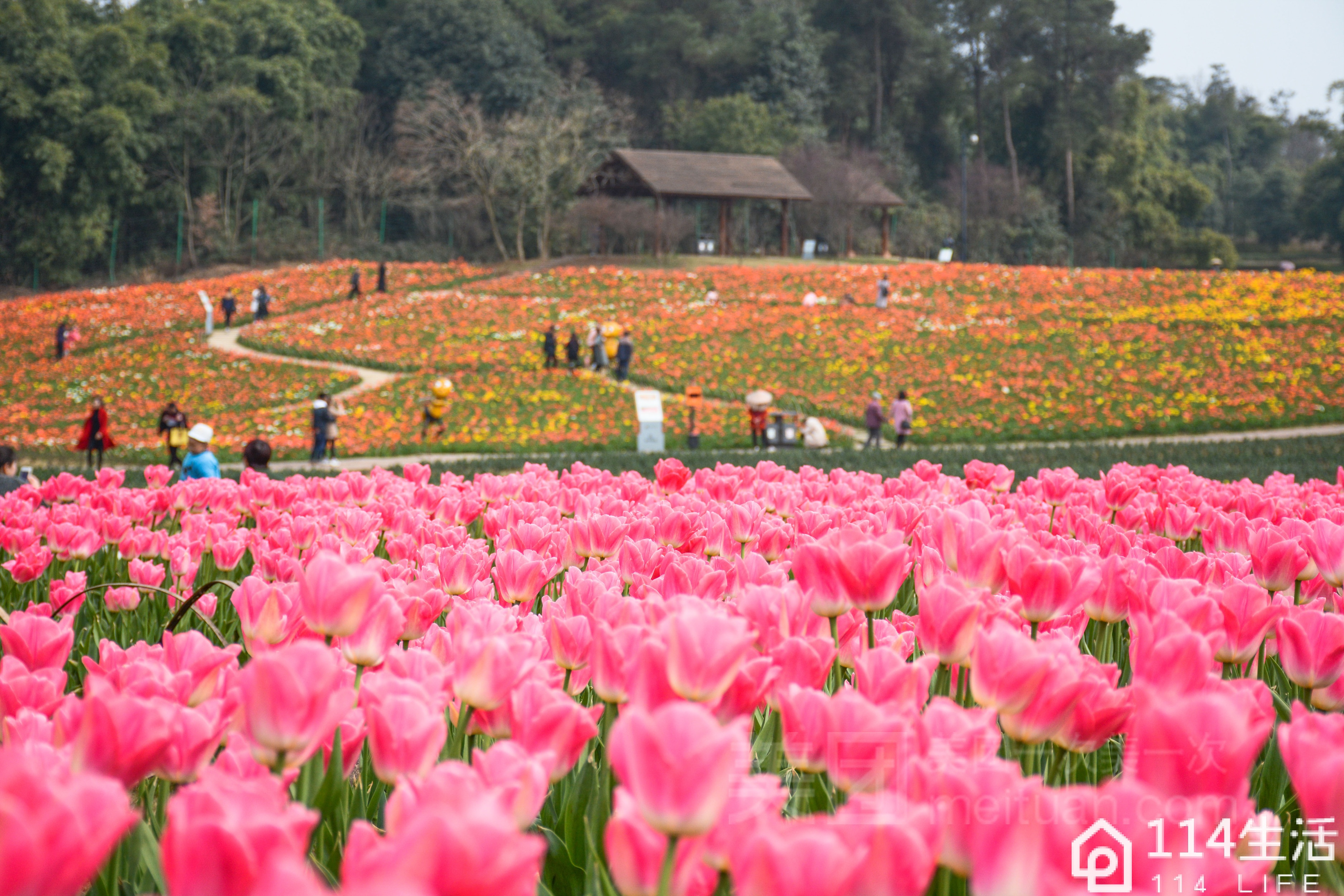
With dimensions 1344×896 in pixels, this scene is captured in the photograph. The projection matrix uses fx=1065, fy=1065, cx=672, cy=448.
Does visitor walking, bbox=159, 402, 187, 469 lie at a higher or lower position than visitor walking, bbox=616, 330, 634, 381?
lower

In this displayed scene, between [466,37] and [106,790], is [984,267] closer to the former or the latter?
[466,37]

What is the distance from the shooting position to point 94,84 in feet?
160

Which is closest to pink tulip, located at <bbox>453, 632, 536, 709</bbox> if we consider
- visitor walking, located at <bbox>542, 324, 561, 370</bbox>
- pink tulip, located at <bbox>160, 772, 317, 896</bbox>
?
pink tulip, located at <bbox>160, 772, 317, 896</bbox>

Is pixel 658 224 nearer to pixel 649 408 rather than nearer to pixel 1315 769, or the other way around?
pixel 649 408

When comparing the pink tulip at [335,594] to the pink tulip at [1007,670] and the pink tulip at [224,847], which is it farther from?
the pink tulip at [1007,670]

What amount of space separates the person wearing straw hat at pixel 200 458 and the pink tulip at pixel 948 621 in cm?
758

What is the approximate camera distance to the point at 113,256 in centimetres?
4791

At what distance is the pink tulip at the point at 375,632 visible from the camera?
1584 millimetres

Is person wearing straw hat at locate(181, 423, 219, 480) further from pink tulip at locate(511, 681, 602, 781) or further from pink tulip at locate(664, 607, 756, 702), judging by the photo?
pink tulip at locate(664, 607, 756, 702)

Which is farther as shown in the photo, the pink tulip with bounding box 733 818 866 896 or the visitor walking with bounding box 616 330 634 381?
the visitor walking with bounding box 616 330 634 381

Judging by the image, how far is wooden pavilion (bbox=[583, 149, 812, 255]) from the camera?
4203 cm

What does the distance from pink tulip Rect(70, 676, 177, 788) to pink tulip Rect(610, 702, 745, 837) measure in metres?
0.50

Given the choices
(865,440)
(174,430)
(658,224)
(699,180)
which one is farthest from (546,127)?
(174,430)

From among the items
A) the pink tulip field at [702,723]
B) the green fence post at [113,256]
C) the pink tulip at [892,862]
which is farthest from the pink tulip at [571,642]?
the green fence post at [113,256]
